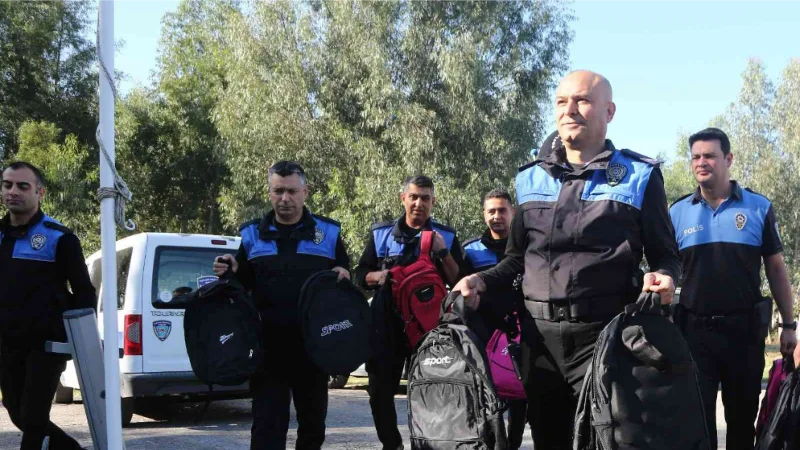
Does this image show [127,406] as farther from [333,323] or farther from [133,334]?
[333,323]

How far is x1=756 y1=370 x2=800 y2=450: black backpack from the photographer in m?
4.62

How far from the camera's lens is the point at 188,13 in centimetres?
4303

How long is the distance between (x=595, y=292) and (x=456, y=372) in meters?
0.70

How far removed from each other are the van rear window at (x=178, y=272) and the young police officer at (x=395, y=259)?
112 inches

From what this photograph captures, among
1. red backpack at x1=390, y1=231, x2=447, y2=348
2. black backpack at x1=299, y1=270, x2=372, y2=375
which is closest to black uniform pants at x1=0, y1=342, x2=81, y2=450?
black backpack at x1=299, y1=270, x2=372, y2=375

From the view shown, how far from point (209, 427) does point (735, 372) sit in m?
5.50

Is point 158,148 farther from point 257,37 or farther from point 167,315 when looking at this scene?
point 167,315

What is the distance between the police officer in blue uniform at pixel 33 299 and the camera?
534cm

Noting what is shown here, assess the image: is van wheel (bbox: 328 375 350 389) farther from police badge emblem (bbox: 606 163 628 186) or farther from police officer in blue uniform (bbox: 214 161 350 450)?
police badge emblem (bbox: 606 163 628 186)

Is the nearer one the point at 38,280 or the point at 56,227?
the point at 38,280

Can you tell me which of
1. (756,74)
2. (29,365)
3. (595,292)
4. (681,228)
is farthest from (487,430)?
(756,74)

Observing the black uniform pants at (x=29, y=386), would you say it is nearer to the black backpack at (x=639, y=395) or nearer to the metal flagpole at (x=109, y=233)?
the metal flagpole at (x=109, y=233)

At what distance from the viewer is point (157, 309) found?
861cm

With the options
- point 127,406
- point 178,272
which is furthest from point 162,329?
point 127,406
